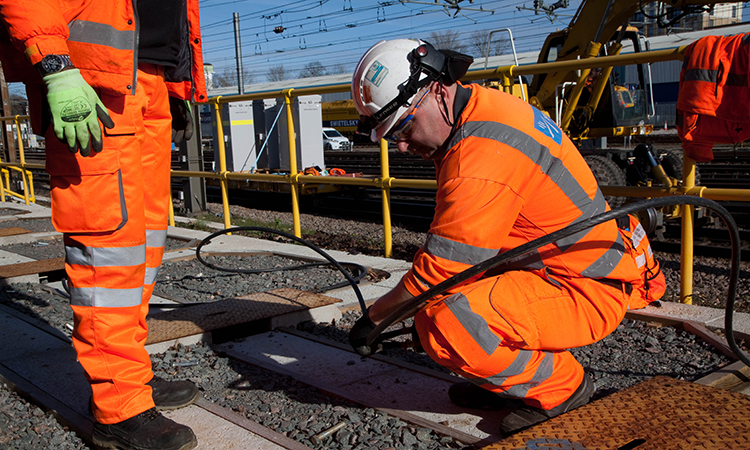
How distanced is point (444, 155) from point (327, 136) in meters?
29.2

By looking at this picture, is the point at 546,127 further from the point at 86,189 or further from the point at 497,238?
the point at 86,189

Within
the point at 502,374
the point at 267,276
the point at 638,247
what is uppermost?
the point at 638,247

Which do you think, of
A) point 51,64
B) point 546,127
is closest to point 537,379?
point 546,127

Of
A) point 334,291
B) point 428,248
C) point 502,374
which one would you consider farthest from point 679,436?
point 334,291

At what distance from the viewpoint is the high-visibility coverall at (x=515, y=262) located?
208cm

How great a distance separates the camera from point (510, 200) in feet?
6.88

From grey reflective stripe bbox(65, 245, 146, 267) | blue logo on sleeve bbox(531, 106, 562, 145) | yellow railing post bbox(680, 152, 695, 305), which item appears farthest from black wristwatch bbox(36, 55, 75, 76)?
yellow railing post bbox(680, 152, 695, 305)

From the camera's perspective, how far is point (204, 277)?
517 cm

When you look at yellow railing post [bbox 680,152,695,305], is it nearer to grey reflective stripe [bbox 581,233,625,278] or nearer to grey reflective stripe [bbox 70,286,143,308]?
grey reflective stripe [bbox 581,233,625,278]

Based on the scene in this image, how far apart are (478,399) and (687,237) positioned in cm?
201

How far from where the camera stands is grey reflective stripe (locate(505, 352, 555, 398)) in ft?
7.43

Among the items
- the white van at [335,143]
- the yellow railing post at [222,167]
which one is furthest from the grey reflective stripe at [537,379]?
the white van at [335,143]

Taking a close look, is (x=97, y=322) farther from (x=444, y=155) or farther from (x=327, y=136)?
(x=327, y=136)

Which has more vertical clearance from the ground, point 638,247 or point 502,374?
point 638,247
